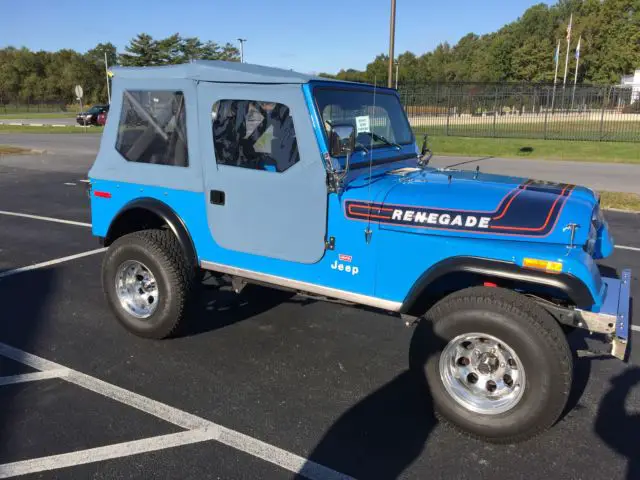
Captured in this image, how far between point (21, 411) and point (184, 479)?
1.32 metres

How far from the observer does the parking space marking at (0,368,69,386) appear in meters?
3.70

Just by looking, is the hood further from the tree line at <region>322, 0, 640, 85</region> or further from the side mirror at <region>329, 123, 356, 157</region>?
the tree line at <region>322, 0, 640, 85</region>

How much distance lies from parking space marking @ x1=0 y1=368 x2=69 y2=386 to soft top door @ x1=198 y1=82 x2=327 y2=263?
147cm

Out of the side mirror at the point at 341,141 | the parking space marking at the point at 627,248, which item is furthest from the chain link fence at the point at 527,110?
the side mirror at the point at 341,141

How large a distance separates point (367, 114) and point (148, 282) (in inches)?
88.6

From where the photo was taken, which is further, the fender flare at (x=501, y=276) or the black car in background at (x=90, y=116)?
the black car in background at (x=90, y=116)

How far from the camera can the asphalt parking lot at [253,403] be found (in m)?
2.87

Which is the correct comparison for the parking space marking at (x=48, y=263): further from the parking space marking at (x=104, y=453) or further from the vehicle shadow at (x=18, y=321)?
the parking space marking at (x=104, y=453)

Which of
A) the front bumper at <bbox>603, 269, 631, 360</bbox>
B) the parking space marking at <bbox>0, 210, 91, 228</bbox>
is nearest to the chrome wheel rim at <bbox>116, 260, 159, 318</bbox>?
the front bumper at <bbox>603, 269, 631, 360</bbox>

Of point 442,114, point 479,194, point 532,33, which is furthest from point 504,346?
point 532,33

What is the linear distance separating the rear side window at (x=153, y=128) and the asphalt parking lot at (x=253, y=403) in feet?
4.40

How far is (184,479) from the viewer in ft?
8.96

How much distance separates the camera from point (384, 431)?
316 centimetres

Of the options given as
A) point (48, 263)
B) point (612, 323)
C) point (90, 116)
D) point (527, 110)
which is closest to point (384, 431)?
point (612, 323)
